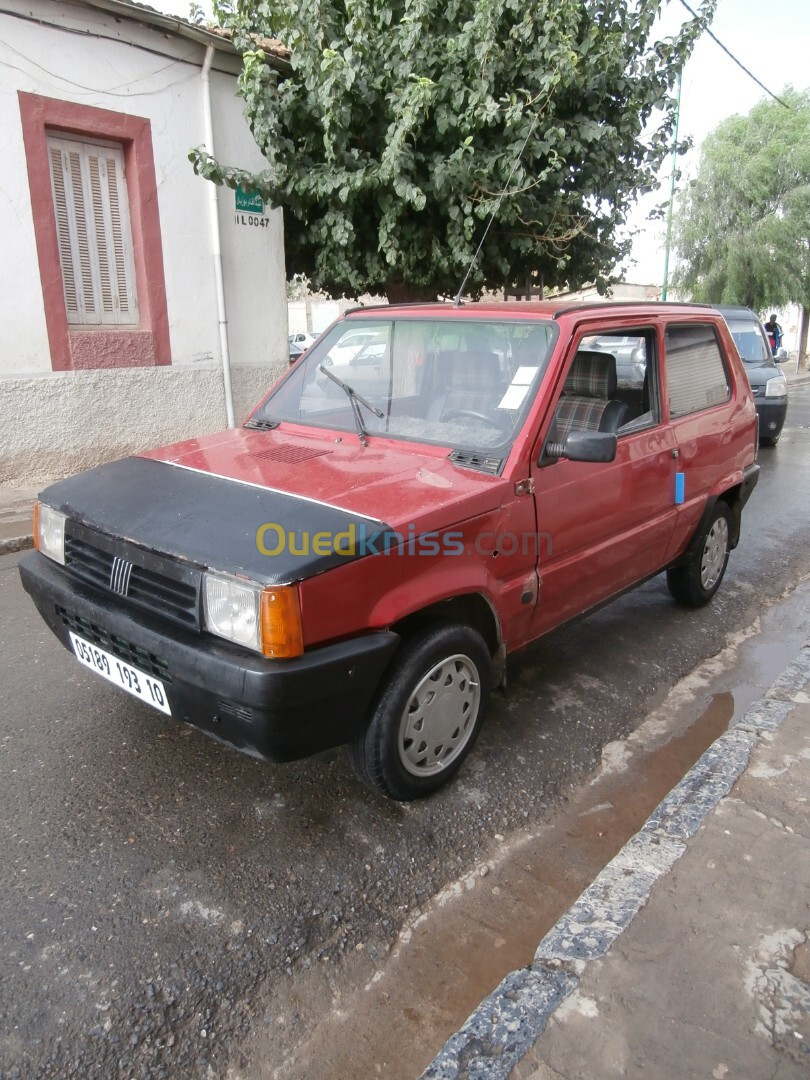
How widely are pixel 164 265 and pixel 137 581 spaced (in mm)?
6467

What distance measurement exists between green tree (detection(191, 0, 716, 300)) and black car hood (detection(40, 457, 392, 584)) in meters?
4.73

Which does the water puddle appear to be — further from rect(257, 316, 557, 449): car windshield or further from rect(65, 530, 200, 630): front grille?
rect(257, 316, 557, 449): car windshield

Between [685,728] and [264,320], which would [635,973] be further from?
[264,320]

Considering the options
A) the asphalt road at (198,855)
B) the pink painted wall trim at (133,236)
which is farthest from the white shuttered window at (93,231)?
the asphalt road at (198,855)

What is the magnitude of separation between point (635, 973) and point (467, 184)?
6.93m

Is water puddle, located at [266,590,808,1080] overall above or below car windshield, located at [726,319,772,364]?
below

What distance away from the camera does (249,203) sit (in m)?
8.62

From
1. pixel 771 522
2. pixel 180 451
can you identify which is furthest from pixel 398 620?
pixel 771 522

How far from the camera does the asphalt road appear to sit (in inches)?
80.3

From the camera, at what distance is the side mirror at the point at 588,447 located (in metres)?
3.01

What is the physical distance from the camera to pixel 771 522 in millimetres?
7164

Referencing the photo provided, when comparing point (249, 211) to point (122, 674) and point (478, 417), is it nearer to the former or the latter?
point (478, 417)

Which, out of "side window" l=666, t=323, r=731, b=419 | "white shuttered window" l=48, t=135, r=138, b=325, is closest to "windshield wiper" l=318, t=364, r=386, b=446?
"side window" l=666, t=323, r=731, b=419

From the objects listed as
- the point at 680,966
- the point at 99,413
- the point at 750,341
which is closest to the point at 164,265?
the point at 99,413
